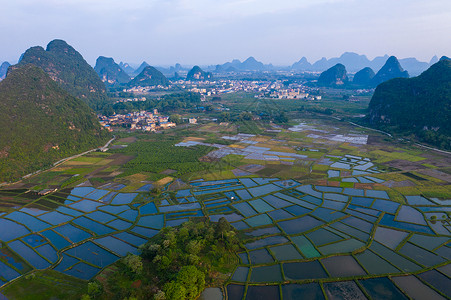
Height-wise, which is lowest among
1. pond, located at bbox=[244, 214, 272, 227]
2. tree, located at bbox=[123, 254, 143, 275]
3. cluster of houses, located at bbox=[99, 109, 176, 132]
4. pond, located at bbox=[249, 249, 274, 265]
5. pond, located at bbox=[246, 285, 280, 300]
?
pond, located at bbox=[246, 285, 280, 300]

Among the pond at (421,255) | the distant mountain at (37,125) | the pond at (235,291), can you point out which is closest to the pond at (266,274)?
the pond at (235,291)

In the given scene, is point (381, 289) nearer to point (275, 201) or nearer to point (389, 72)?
point (275, 201)

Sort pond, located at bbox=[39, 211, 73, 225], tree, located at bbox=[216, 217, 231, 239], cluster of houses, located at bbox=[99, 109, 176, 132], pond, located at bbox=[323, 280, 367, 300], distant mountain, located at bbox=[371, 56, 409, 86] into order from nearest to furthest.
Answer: pond, located at bbox=[323, 280, 367, 300] → tree, located at bbox=[216, 217, 231, 239] → pond, located at bbox=[39, 211, 73, 225] → cluster of houses, located at bbox=[99, 109, 176, 132] → distant mountain, located at bbox=[371, 56, 409, 86]

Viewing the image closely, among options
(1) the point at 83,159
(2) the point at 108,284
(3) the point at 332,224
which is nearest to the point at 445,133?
(3) the point at 332,224

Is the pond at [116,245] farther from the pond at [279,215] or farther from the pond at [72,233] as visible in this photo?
the pond at [279,215]

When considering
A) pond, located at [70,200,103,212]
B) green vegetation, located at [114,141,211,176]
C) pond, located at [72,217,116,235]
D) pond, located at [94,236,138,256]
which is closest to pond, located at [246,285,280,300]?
pond, located at [94,236,138,256]

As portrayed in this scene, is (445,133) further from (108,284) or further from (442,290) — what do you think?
(108,284)

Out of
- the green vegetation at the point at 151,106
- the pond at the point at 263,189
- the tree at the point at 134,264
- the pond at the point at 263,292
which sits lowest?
the pond at the point at 263,292

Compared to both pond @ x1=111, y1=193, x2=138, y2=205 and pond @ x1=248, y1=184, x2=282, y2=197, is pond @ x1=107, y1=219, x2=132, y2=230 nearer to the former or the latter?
pond @ x1=111, y1=193, x2=138, y2=205

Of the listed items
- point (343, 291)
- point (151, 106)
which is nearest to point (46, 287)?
point (343, 291)
